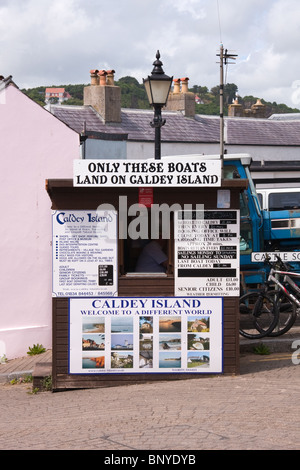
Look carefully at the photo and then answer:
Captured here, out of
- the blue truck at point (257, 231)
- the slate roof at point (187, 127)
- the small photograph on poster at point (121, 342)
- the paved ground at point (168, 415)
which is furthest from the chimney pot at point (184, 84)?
the small photograph on poster at point (121, 342)

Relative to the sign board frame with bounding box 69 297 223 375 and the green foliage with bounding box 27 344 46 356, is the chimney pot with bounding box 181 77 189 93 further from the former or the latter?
the sign board frame with bounding box 69 297 223 375

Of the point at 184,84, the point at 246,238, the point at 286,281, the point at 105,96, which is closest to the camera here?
the point at 286,281

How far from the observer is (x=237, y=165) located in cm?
1491

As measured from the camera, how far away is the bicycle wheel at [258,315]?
12625 millimetres

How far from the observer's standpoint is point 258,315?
41.7ft

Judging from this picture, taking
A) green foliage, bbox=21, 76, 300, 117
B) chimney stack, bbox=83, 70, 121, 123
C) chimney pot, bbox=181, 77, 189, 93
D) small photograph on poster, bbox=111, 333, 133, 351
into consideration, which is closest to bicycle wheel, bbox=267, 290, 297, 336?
small photograph on poster, bbox=111, 333, 133, 351

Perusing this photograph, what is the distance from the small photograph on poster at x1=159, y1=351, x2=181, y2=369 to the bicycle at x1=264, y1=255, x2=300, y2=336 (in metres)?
2.80

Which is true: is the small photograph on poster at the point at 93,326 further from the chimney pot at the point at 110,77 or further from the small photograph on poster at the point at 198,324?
the chimney pot at the point at 110,77

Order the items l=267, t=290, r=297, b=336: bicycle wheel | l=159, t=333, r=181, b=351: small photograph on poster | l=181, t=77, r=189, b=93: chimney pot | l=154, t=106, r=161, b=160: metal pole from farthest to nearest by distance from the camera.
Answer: l=181, t=77, r=189, b=93: chimney pot, l=154, t=106, r=161, b=160: metal pole, l=267, t=290, r=297, b=336: bicycle wheel, l=159, t=333, r=181, b=351: small photograph on poster

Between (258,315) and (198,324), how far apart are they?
268 centimetres

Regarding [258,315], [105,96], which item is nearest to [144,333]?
[258,315]

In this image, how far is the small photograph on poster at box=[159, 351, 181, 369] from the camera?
10258 millimetres

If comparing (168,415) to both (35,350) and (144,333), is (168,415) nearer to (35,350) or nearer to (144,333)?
(144,333)
